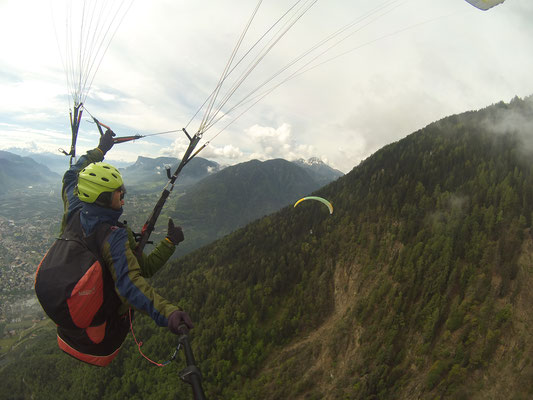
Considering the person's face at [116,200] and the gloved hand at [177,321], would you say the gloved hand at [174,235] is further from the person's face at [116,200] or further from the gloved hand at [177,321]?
the gloved hand at [177,321]

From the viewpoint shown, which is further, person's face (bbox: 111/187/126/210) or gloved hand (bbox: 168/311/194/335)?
person's face (bbox: 111/187/126/210)

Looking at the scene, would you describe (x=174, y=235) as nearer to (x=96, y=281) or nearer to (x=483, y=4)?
(x=96, y=281)

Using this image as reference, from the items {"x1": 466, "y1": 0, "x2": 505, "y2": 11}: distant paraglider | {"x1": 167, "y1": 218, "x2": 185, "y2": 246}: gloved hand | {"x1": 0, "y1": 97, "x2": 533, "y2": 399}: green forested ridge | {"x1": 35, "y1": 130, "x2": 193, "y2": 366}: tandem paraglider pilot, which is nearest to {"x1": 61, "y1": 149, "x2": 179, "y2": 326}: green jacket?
{"x1": 35, "y1": 130, "x2": 193, "y2": 366}: tandem paraglider pilot

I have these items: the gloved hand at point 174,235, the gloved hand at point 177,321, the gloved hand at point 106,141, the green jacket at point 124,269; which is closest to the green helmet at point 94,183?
the green jacket at point 124,269

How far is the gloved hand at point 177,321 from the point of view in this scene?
9.97 feet

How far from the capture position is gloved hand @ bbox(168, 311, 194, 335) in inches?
120

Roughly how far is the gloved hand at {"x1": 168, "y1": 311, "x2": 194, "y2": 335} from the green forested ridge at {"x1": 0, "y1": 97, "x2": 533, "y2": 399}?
163ft

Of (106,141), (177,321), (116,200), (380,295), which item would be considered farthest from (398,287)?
(116,200)

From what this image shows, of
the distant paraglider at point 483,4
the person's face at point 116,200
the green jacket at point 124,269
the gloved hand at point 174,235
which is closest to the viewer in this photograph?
the green jacket at point 124,269

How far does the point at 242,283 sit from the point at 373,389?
137ft

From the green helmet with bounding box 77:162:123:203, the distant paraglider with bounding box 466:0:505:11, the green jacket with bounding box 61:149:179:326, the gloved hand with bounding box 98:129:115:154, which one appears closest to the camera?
the green jacket with bounding box 61:149:179:326

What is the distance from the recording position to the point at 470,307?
4256cm

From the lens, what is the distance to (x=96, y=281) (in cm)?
329

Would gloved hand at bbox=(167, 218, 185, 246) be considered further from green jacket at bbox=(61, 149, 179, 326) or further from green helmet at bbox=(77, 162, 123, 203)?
green helmet at bbox=(77, 162, 123, 203)
